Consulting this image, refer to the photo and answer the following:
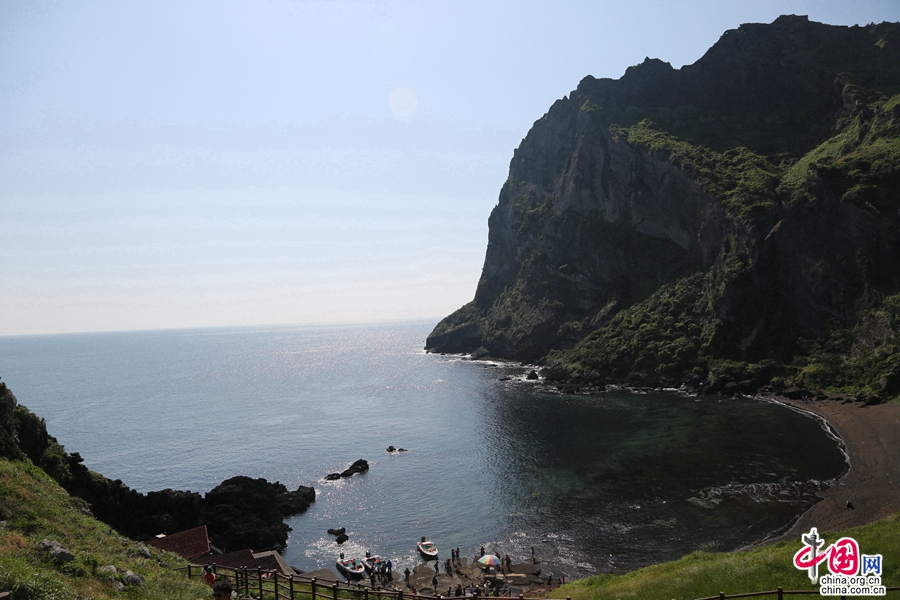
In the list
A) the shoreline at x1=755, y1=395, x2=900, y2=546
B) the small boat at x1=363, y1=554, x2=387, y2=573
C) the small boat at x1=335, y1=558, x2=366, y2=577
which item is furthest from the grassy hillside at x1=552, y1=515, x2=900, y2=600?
the small boat at x1=335, y1=558, x2=366, y2=577

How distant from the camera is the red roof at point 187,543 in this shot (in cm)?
3916

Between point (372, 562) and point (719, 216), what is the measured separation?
367 feet

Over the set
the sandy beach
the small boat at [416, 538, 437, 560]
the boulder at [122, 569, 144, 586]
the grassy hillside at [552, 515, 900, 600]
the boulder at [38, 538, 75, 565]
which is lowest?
the small boat at [416, 538, 437, 560]

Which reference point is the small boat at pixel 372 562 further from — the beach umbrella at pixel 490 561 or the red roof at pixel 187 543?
the red roof at pixel 187 543

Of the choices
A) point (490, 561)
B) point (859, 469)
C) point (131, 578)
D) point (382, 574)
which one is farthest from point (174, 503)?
point (859, 469)

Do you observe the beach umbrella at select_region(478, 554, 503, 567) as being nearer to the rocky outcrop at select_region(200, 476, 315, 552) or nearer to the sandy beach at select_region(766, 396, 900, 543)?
the rocky outcrop at select_region(200, 476, 315, 552)

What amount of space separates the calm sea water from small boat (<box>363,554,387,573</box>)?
7.37 ft

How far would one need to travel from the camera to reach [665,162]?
13838 cm

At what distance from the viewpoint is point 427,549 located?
43.6 metres

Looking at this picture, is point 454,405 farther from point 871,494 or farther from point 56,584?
point 56,584

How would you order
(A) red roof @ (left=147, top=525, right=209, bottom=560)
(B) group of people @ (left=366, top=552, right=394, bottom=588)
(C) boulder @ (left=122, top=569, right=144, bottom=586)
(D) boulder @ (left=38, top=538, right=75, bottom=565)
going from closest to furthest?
1. (D) boulder @ (left=38, top=538, right=75, bottom=565)
2. (C) boulder @ (left=122, top=569, right=144, bottom=586)
3. (A) red roof @ (left=147, top=525, right=209, bottom=560)
4. (B) group of people @ (left=366, top=552, right=394, bottom=588)

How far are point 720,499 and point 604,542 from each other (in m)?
13.6

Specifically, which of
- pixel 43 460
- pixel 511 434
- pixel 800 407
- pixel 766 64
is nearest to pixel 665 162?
pixel 766 64

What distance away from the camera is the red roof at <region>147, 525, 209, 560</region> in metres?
39.2
